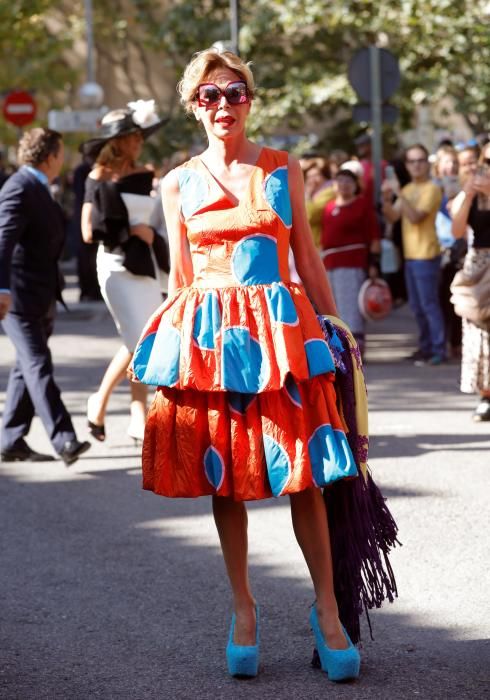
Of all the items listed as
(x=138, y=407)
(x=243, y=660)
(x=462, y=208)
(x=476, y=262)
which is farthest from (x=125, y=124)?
(x=243, y=660)

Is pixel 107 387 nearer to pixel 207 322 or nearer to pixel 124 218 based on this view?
pixel 124 218

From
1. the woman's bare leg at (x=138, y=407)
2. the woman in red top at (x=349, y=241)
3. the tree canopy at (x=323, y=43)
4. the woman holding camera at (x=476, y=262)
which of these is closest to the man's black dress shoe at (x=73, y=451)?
the woman's bare leg at (x=138, y=407)

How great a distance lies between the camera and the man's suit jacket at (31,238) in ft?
28.4

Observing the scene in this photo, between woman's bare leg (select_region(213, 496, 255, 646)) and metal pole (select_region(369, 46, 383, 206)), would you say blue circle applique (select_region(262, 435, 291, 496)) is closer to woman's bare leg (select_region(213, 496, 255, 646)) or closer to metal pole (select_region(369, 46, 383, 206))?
woman's bare leg (select_region(213, 496, 255, 646))

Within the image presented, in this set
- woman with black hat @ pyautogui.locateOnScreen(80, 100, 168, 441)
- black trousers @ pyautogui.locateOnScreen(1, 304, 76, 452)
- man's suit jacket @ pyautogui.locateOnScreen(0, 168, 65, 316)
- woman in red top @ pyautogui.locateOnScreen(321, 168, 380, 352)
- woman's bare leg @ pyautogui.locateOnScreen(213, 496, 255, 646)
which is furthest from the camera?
woman in red top @ pyautogui.locateOnScreen(321, 168, 380, 352)

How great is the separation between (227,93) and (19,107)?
2454 cm

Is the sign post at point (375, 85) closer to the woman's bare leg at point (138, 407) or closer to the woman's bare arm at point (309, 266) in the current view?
the woman's bare leg at point (138, 407)

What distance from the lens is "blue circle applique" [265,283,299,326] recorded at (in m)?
4.69

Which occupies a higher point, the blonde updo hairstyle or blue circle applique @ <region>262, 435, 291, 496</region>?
the blonde updo hairstyle

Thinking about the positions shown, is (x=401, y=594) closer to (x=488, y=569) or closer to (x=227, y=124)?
(x=488, y=569)

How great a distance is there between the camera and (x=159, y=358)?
476 cm

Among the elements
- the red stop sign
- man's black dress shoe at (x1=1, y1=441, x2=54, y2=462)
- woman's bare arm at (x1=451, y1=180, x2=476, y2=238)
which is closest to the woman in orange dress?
man's black dress shoe at (x1=1, y1=441, x2=54, y2=462)

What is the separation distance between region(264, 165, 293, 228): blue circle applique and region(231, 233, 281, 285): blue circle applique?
0.37 ft

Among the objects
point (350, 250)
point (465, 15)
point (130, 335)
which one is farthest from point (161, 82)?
point (130, 335)
